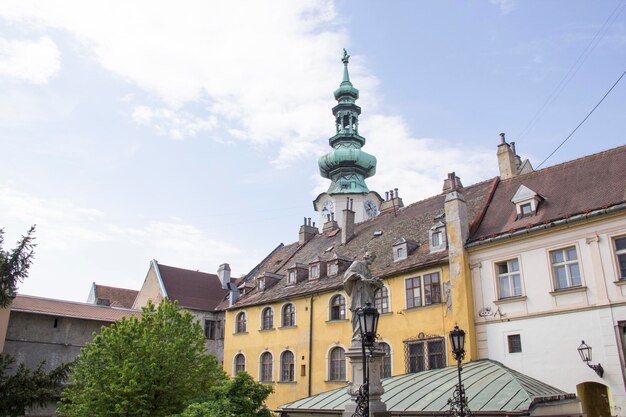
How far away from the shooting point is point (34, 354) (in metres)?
32.0

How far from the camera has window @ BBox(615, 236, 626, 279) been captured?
17656 mm

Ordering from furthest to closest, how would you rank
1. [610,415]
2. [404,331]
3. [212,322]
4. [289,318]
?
[212,322]
[289,318]
[404,331]
[610,415]

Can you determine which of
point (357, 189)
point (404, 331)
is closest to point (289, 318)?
point (404, 331)

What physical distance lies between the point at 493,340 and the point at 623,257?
5.39 m

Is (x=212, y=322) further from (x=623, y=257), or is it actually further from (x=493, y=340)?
(x=623, y=257)

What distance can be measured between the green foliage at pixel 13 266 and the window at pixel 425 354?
17.4m

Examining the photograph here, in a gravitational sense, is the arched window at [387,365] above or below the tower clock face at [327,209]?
below

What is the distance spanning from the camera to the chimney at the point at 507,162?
25953 mm

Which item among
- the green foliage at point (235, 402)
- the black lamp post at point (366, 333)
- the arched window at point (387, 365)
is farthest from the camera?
the arched window at point (387, 365)

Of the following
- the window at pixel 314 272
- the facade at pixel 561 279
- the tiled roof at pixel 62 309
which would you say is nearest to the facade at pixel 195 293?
the tiled roof at pixel 62 309

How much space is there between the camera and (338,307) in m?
27.3

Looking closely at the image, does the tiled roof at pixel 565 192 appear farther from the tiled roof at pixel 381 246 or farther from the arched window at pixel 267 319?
the arched window at pixel 267 319

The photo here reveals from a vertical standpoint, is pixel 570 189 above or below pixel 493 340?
above

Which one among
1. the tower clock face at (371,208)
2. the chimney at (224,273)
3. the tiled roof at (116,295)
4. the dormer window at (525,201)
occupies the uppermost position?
the tower clock face at (371,208)
